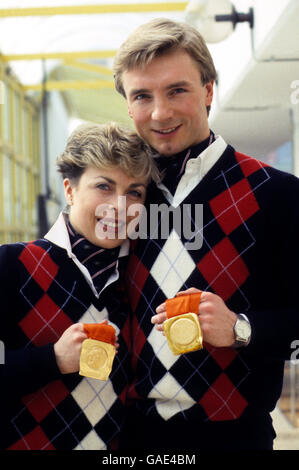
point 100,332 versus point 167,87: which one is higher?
point 167,87

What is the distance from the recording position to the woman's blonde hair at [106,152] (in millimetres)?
1528

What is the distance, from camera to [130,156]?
1537 mm

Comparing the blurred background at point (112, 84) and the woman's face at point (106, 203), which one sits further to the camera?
the blurred background at point (112, 84)

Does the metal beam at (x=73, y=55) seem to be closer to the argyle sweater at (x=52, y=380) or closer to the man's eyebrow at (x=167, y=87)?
the man's eyebrow at (x=167, y=87)

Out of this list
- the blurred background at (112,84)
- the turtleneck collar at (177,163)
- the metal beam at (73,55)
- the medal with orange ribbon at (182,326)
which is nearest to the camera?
the medal with orange ribbon at (182,326)

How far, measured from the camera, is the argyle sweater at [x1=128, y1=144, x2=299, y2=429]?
4.81 feet

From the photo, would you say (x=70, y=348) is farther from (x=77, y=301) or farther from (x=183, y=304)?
(x=183, y=304)

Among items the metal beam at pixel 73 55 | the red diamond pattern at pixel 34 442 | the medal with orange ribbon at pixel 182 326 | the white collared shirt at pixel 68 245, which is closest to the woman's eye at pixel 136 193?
the white collared shirt at pixel 68 245

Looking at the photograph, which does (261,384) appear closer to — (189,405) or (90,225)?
(189,405)

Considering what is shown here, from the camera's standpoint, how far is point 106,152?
1.52 meters

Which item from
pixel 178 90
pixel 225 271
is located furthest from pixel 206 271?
pixel 178 90

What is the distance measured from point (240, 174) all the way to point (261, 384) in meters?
0.56

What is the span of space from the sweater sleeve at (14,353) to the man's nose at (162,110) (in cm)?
53

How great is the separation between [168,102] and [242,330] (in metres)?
0.63
